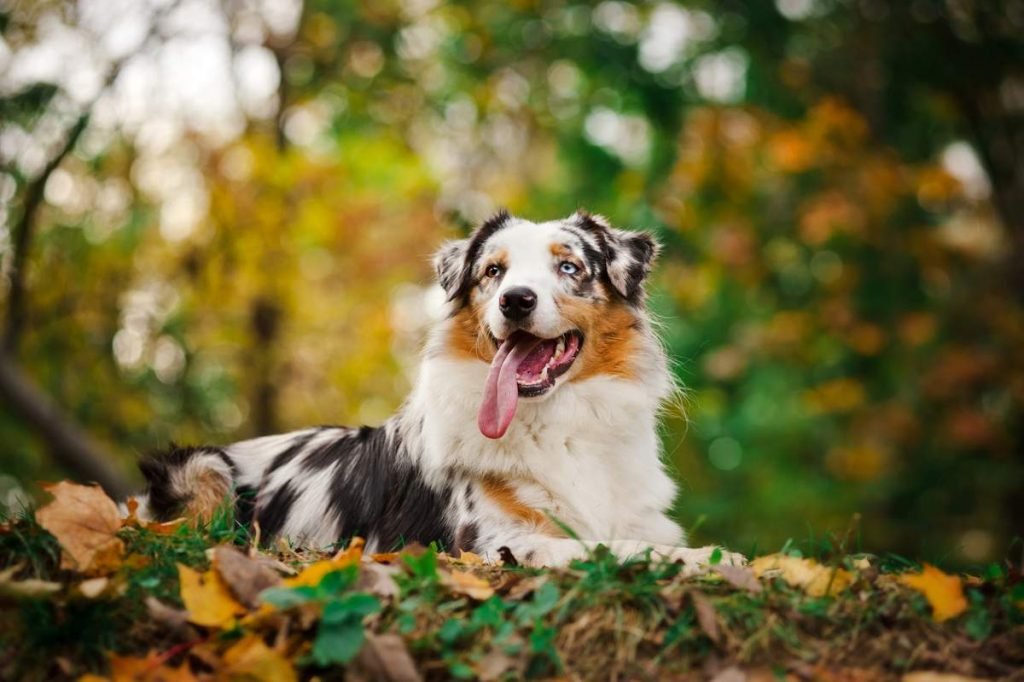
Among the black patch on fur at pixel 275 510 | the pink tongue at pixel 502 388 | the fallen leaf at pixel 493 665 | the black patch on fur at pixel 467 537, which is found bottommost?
the black patch on fur at pixel 275 510

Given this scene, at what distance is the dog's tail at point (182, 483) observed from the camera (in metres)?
5.12

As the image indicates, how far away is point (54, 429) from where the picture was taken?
10555mm

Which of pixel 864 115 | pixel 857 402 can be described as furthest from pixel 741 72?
pixel 857 402

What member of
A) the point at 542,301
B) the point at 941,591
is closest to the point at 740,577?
the point at 941,591

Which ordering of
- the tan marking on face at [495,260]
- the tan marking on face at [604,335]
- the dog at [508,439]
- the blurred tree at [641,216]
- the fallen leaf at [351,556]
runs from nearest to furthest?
1. the fallen leaf at [351,556]
2. the dog at [508,439]
3. the tan marking on face at [604,335]
4. the tan marking on face at [495,260]
5. the blurred tree at [641,216]

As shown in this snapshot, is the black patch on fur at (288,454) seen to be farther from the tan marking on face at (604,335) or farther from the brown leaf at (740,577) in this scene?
the brown leaf at (740,577)

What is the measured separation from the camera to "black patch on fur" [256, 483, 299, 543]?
5.12 m

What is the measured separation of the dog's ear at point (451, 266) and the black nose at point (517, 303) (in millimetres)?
651

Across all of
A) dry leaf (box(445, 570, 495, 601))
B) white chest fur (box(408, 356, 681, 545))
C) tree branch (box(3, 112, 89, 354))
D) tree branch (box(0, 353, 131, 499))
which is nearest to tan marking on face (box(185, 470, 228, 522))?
white chest fur (box(408, 356, 681, 545))

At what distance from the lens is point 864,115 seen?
13391mm

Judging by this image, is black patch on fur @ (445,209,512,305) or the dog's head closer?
the dog's head

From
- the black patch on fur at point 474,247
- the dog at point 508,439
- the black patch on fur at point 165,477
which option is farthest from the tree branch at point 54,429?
the black patch on fur at point 474,247

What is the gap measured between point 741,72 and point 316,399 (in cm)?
763

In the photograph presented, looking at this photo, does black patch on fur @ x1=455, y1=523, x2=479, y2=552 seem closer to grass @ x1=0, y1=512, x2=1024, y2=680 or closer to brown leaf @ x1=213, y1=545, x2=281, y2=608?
grass @ x1=0, y1=512, x2=1024, y2=680
